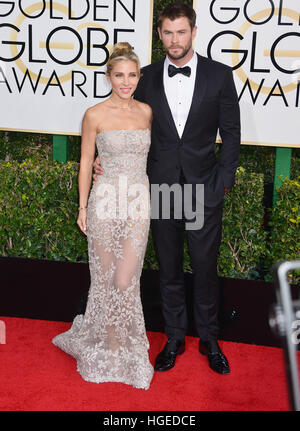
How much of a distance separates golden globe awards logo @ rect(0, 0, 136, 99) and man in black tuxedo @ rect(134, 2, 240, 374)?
3.38ft

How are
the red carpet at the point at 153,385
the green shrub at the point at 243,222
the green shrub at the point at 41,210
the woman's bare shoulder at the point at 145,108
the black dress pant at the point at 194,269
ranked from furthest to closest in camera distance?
the green shrub at the point at 41,210 → the green shrub at the point at 243,222 → the black dress pant at the point at 194,269 → the woman's bare shoulder at the point at 145,108 → the red carpet at the point at 153,385

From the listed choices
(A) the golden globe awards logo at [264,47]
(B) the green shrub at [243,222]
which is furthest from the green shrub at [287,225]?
(A) the golden globe awards logo at [264,47]

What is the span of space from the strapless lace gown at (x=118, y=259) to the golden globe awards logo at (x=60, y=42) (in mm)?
1338

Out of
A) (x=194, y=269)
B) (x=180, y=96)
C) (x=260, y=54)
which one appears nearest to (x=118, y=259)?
(x=194, y=269)

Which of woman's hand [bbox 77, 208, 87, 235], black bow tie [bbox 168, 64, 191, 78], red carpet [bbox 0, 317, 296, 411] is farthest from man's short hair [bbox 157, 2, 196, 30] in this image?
red carpet [bbox 0, 317, 296, 411]

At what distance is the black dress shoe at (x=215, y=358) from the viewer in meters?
3.73

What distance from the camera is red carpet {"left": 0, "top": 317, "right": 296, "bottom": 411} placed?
329 cm

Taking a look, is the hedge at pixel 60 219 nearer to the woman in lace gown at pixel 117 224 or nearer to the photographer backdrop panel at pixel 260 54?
the photographer backdrop panel at pixel 260 54

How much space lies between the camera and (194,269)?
3756mm

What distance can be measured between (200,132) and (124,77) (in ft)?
1.98

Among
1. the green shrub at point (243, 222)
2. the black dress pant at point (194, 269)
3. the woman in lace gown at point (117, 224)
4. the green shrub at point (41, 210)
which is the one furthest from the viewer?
the green shrub at point (41, 210)

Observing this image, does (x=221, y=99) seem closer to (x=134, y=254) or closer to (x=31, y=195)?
(x=134, y=254)

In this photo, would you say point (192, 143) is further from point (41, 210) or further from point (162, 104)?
point (41, 210)
